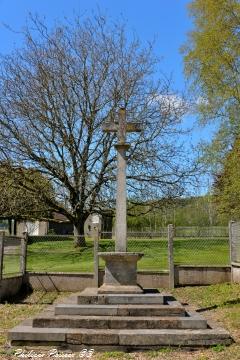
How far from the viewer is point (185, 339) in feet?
25.0

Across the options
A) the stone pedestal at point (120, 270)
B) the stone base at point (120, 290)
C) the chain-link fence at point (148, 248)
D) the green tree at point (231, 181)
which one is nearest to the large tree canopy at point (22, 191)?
the chain-link fence at point (148, 248)

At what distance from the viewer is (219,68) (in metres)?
19.9

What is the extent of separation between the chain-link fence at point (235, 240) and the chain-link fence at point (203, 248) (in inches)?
16.2

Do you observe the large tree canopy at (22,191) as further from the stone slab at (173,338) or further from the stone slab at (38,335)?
the stone slab at (173,338)

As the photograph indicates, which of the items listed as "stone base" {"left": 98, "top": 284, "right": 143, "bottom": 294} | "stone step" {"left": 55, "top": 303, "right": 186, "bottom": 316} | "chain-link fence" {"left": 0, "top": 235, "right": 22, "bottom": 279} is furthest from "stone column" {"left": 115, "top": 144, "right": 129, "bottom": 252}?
"chain-link fence" {"left": 0, "top": 235, "right": 22, "bottom": 279}

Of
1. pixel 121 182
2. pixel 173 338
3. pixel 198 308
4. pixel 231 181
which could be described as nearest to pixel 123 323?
pixel 173 338

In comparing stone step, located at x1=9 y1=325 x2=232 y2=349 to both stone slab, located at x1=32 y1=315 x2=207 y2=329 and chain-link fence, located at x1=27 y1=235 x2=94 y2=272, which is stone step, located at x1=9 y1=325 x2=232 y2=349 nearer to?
stone slab, located at x1=32 y1=315 x2=207 y2=329

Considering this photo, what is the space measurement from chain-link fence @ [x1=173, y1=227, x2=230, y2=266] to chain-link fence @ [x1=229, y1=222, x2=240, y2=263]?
411 millimetres

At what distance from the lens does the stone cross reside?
33.0 ft

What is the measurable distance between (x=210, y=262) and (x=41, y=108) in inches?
374

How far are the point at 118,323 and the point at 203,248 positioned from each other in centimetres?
995

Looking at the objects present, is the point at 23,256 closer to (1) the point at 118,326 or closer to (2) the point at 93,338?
(1) the point at 118,326

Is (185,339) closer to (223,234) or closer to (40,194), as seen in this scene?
(223,234)

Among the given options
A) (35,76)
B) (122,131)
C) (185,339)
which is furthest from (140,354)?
(35,76)
